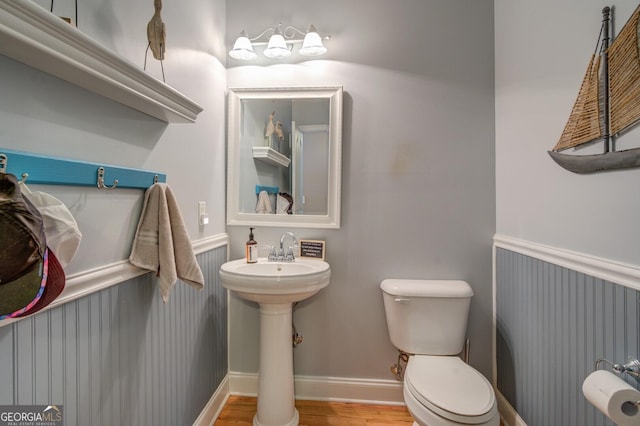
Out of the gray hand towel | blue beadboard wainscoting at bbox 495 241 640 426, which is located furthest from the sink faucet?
blue beadboard wainscoting at bbox 495 241 640 426

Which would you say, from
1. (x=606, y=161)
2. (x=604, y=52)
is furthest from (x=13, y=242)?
(x=604, y=52)

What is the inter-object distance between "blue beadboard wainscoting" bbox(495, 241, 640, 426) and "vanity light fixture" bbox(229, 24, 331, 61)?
1.57m

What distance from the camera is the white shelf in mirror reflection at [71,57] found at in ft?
1.81

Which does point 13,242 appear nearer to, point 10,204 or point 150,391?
point 10,204

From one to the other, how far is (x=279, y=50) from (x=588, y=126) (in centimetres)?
151

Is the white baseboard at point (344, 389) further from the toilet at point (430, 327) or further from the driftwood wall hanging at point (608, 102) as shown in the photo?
the driftwood wall hanging at point (608, 102)

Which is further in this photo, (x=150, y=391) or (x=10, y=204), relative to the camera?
(x=150, y=391)

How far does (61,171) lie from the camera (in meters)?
0.75

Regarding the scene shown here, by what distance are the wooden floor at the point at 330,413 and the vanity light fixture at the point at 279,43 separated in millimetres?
2095

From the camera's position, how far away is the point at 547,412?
127cm

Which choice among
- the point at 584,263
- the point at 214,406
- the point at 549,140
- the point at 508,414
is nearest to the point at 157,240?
the point at 214,406

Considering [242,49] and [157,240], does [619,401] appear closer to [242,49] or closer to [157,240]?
[157,240]

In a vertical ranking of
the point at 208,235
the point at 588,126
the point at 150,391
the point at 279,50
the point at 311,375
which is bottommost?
the point at 311,375

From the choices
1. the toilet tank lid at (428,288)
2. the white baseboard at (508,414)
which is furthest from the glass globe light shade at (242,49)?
the white baseboard at (508,414)
